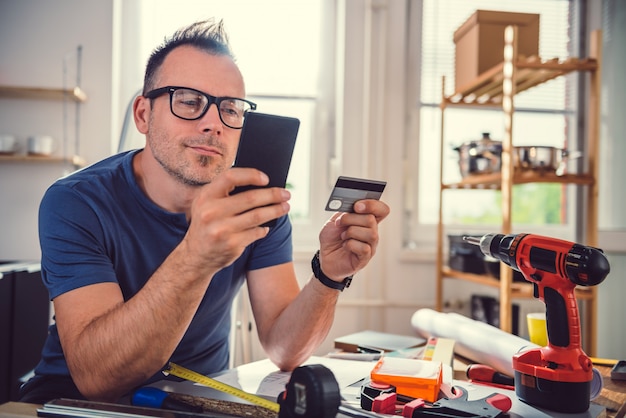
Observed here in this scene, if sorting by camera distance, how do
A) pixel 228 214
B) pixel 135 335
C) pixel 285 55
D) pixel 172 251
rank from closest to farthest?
1. pixel 228 214
2. pixel 135 335
3. pixel 172 251
4. pixel 285 55

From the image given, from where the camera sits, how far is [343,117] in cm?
256

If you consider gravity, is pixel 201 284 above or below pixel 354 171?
below

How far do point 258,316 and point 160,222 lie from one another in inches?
13.7

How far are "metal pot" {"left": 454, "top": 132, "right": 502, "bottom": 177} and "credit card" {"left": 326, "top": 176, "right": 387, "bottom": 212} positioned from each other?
132cm

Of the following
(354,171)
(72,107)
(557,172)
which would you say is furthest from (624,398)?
(72,107)

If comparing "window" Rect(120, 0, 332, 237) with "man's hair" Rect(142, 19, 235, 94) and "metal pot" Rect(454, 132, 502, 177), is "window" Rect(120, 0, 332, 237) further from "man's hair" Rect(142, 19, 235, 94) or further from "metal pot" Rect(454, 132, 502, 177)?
"man's hair" Rect(142, 19, 235, 94)

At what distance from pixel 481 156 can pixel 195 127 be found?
1.33 meters

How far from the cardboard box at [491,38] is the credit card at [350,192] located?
4.86 feet

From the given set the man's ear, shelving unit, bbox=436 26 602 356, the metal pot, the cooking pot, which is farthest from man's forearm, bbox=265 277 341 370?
the metal pot

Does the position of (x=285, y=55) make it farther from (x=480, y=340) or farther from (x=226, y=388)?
(x=226, y=388)

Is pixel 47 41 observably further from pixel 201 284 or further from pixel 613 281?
pixel 613 281

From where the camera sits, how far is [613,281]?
267cm

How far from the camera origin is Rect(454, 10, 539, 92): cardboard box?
215cm

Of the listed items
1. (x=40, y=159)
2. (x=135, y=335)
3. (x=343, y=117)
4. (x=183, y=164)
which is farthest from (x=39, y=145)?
(x=135, y=335)
